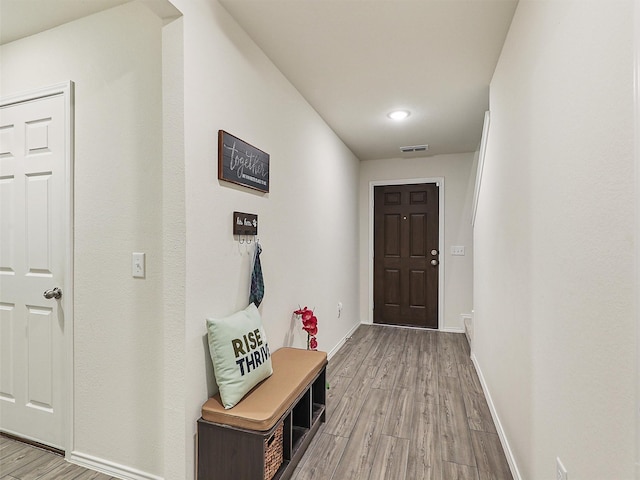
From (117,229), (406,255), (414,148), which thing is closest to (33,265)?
(117,229)

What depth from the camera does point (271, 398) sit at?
1.61 metres

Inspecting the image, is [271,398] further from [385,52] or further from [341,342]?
[341,342]

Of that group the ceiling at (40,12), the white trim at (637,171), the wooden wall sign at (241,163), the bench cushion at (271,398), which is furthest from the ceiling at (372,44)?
the bench cushion at (271,398)

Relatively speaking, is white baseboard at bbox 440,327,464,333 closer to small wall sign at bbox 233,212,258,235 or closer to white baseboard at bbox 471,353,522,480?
white baseboard at bbox 471,353,522,480

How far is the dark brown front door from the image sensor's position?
4.63 m

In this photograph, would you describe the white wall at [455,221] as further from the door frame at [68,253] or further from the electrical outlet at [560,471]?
the door frame at [68,253]

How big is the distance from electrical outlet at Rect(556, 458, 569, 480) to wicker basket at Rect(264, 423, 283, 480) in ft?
3.59

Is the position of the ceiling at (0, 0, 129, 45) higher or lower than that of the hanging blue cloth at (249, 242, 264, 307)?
higher

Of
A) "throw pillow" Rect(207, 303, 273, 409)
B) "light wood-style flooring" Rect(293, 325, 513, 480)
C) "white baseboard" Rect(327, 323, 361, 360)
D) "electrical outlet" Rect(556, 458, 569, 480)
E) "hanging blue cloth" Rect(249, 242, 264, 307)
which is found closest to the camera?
"electrical outlet" Rect(556, 458, 569, 480)

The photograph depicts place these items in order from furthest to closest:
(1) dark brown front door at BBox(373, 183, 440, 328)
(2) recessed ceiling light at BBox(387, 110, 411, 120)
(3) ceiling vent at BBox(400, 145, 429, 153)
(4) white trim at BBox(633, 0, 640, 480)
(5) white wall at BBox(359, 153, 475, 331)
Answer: (1) dark brown front door at BBox(373, 183, 440, 328) → (5) white wall at BBox(359, 153, 475, 331) → (3) ceiling vent at BBox(400, 145, 429, 153) → (2) recessed ceiling light at BBox(387, 110, 411, 120) → (4) white trim at BBox(633, 0, 640, 480)

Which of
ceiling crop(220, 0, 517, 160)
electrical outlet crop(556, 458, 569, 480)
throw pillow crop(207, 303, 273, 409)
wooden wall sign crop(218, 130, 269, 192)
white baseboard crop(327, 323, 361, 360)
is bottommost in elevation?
white baseboard crop(327, 323, 361, 360)

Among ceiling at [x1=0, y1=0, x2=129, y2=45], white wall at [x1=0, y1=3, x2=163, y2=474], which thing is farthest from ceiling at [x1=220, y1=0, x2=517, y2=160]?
ceiling at [x1=0, y1=0, x2=129, y2=45]

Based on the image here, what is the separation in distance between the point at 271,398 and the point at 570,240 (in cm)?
140

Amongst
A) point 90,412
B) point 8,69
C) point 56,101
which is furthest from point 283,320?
point 8,69
